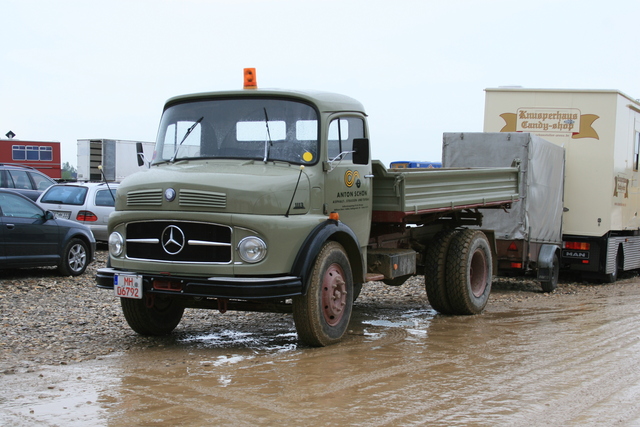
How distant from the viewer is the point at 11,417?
16.5ft

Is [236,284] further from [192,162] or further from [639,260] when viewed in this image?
[639,260]

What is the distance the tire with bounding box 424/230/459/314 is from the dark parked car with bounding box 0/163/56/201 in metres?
12.2

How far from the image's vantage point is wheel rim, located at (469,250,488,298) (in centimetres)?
1055

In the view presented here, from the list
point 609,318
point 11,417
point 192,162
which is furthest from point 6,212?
point 609,318

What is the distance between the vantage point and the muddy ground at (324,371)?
518 cm

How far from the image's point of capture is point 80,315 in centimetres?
944

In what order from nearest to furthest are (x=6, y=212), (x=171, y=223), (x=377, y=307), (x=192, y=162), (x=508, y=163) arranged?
(x=171, y=223), (x=192, y=162), (x=377, y=307), (x=6, y=212), (x=508, y=163)

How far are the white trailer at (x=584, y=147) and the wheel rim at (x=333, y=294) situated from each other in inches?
334

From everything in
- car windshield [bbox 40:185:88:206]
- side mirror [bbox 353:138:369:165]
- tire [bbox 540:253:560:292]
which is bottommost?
tire [bbox 540:253:560:292]

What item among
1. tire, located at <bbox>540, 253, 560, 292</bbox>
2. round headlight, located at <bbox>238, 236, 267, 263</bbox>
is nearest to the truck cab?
round headlight, located at <bbox>238, 236, 267, 263</bbox>

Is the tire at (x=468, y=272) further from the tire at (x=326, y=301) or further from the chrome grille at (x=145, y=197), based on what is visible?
the chrome grille at (x=145, y=197)

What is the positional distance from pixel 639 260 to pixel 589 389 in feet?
40.2

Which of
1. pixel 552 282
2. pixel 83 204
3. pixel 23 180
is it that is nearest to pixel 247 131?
pixel 552 282

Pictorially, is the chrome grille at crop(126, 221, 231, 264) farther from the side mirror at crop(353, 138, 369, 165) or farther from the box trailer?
the box trailer
